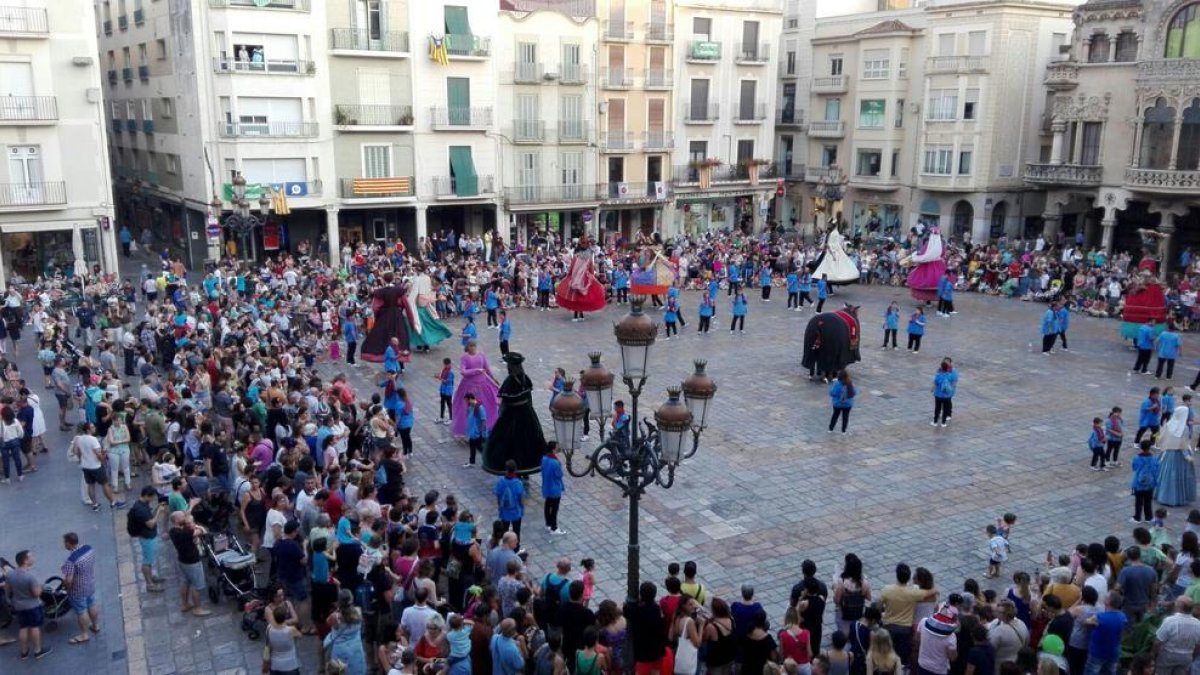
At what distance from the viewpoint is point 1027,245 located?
4125cm

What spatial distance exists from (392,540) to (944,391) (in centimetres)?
1189

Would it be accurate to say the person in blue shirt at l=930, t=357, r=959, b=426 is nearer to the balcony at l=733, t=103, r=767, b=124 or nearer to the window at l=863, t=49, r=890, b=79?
the balcony at l=733, t=103, r=767, b=124

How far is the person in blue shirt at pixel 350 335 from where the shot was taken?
78.4 feet

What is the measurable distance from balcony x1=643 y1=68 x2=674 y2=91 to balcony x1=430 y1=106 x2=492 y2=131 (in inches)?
326

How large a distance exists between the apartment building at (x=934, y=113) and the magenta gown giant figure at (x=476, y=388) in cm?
3227

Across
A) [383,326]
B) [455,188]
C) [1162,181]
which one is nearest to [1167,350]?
[1162,181]

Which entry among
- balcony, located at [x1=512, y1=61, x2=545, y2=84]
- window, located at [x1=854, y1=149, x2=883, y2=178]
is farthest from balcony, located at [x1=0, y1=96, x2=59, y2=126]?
window, located at [x1=854, y1=149, x2=883, y2=178]

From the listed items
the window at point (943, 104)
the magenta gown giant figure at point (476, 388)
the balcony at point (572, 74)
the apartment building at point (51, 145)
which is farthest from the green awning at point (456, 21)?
the magenta gown giant figure at point (476, 388)

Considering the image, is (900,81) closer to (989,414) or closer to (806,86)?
(806,86)

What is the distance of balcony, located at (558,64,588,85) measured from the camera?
41812mm

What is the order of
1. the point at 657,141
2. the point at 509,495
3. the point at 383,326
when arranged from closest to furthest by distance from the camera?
1. the point at 509,495
2. the point at 383,326
3. the point at 657,141

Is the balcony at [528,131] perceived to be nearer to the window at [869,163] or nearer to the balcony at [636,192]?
the balcony at [636,192]

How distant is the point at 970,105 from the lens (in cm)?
4353

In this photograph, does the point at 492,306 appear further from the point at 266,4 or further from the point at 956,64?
the point at 956,64
